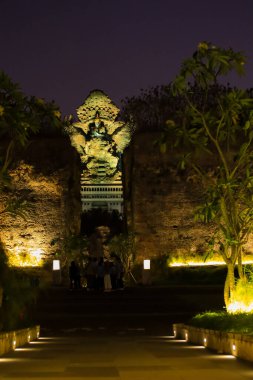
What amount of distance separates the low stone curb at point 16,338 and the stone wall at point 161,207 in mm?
16934

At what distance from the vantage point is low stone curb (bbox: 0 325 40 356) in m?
10.3

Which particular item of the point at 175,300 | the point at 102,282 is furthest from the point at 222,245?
the point at 102,282

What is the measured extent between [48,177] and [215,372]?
81.4ft

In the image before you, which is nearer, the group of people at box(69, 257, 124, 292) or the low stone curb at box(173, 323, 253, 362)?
the low stone curb at box(173, 323, 253, 362)

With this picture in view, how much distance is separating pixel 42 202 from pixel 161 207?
4889mm

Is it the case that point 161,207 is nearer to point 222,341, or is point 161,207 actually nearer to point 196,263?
point 196,263

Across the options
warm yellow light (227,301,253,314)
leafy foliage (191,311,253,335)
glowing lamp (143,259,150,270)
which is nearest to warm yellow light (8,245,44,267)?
glowing lamp (143,259,150,270)

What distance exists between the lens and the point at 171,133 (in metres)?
12.8

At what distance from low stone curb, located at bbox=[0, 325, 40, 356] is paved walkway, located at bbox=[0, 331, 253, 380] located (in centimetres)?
16

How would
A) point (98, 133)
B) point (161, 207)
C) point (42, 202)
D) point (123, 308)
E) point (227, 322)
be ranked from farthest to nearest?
point (98, 133)
point (42, 202)
point (161, 207)
point (123, 308)
point (227, 322)

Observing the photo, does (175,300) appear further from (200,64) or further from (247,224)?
(200,64)

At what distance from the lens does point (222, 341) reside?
33.0ft

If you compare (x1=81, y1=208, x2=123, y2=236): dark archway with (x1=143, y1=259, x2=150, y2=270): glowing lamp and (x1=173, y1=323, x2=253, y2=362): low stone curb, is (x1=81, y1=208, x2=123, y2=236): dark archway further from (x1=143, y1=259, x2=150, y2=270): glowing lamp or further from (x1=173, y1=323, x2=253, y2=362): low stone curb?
(x1=173, y1=323, x2=253, y2=362): low stone curb

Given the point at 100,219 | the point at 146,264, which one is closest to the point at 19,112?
the point at 146,264
